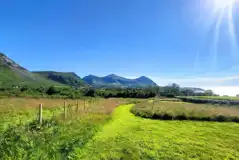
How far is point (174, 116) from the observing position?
24156 millimetres

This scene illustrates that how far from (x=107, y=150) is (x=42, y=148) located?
9.05 feet

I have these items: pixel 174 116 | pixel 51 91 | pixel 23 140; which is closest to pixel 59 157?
pixel 23 140

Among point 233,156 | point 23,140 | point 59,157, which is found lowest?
point 233,156

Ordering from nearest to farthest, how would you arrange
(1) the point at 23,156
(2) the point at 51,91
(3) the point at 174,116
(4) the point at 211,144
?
(1) the point at 23,156
(4) the point at 211,144
(3) the point at 174,116
(2) the point at 51,91

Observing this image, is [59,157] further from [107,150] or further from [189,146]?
[189,146]

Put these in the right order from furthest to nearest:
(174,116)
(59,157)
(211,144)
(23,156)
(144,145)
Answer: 1. (174,116)
2. (211,144)
3. (144,145)
4. (59,157)
5. (23,156)

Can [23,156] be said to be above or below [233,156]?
above

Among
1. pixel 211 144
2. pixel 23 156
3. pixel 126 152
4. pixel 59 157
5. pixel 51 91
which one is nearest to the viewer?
pixel 23 156

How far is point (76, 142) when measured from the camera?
9078mm

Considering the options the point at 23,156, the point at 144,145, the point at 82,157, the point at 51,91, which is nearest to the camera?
the point at 23,156

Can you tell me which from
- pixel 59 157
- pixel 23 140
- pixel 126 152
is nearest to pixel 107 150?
pixel 126 152

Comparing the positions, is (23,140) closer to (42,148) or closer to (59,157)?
(42,148)

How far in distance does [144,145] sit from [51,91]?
85290 mm

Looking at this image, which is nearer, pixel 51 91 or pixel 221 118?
pixel 221 118
